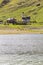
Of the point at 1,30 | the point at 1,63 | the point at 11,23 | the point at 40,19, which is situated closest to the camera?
the point at 1,63

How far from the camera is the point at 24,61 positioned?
121 feet

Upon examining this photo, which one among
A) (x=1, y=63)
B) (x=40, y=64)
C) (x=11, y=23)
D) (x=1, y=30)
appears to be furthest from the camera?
(x=11, y=23)

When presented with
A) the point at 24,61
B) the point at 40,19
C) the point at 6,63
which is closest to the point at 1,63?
the point at 6,63

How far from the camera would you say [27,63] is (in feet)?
116

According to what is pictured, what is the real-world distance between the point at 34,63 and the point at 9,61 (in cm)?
430

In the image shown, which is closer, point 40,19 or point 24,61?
point 24,61

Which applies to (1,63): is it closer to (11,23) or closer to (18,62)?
(18,62)

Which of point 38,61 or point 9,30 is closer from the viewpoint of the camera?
point 38,61

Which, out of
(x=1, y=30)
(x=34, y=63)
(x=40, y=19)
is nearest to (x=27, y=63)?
(x=34, y=63)

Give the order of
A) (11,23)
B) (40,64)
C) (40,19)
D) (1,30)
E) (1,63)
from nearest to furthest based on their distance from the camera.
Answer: (40,64) → (1,63) → (1,30) → (11,23) → (40,19)

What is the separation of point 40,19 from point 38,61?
16093cm

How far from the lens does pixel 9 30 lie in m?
130

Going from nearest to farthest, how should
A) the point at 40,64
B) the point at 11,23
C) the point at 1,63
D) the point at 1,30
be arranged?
the point at 40,64
the point at 1,63
the point at 1,30
the point at 11,23

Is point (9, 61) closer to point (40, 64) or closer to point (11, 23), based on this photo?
point (40, 64)
